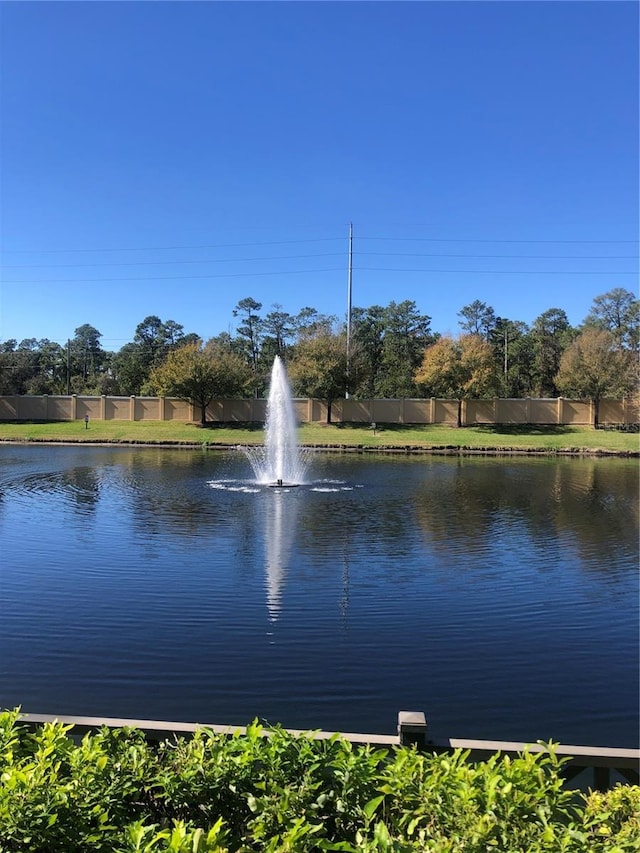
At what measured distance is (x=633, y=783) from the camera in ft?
12.4

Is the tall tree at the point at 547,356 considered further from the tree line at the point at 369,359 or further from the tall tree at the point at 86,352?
the tall tree at the point at 86,352

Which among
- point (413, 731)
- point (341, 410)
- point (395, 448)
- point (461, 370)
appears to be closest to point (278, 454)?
point (395, 448)

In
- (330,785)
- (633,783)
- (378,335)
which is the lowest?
(633,783)

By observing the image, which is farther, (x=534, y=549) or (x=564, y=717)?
(x=534, y=549)

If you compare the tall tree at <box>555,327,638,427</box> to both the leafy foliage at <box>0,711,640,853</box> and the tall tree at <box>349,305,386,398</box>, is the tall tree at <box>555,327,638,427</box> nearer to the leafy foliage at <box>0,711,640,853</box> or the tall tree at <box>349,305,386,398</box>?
the tall tree at <box>349,305,386,398</box>

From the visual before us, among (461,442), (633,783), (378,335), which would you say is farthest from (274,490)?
(378,335)

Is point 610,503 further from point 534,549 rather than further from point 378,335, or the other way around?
point 378,335

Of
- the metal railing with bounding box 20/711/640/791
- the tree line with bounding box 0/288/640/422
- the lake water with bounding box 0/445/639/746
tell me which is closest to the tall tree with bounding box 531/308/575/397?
the tree line with bounding box 0/288/640/422

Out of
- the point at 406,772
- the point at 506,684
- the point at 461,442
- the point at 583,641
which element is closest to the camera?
the point at 406,772

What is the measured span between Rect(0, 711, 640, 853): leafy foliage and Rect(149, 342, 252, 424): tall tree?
4808 cm

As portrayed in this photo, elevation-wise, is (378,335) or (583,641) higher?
(378,335)

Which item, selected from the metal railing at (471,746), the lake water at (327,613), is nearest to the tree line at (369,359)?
the lake water at (327,613)

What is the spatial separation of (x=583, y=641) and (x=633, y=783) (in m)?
4.27

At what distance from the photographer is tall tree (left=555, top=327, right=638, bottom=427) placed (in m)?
50.0
